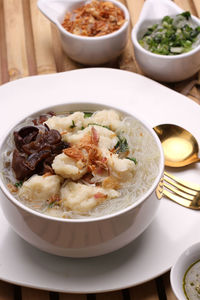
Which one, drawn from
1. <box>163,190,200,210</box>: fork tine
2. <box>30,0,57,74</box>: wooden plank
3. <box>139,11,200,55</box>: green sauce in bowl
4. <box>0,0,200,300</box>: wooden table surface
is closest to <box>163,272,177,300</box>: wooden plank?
<box>163,190,200,210</box>: fork tine

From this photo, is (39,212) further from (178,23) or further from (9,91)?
(178,23)

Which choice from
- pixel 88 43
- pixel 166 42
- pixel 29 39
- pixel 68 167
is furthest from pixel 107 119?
pixel 29 39

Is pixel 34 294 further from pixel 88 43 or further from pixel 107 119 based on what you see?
pixel 88 43

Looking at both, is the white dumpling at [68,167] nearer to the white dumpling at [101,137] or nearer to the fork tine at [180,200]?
the white dumpling at [101,137]

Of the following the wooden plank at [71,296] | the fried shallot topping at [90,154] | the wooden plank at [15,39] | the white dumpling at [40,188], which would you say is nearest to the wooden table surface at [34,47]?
the wooden plank at [15,39]

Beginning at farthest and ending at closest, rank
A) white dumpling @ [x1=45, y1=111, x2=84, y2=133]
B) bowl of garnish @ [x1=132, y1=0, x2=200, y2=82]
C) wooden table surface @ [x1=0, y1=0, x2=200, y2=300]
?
wooden table surface @ [x1=0, y1=0, x2=200, y2=300] < bowl of garnish @ [x1=132, y1=0, x2=200, y2=82] < white dumpling @ [x1=45, y1=111, x2=84, y2=133]

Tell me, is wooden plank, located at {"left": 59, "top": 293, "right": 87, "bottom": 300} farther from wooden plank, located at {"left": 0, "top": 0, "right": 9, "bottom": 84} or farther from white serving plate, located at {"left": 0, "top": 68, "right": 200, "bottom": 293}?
wooden plank, located at {"left": 0, "top": 0, "right": 9, "bottom": 84}

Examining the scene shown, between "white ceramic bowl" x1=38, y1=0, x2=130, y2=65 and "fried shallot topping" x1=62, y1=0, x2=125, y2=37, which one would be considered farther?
"fried shallot topping" x1=62, y1=0, x2=125, y2=37
